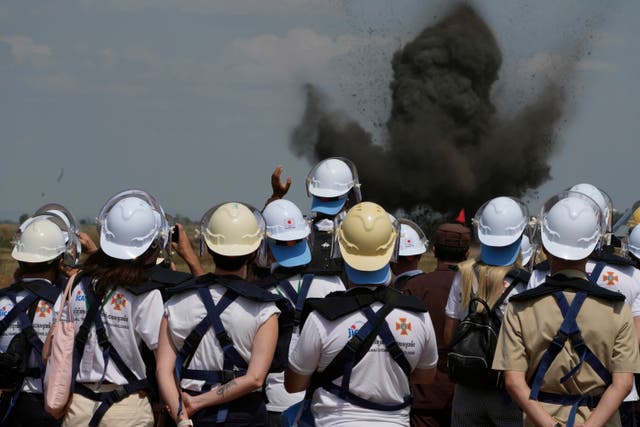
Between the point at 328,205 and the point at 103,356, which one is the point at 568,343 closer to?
the point at 103,356

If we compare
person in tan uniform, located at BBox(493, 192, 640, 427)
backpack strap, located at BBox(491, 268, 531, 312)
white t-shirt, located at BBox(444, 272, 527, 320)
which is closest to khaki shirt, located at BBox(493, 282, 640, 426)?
person in tan uniform, located at BBox(493, 192, 640, 427)

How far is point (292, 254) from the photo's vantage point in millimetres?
6785

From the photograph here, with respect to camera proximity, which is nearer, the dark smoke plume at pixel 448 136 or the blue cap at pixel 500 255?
the blue cap at pixel 500 255

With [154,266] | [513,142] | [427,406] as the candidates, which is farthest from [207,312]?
[513,142]

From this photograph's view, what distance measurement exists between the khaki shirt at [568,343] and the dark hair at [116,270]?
87.2 inches

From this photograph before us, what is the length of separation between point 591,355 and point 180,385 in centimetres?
229

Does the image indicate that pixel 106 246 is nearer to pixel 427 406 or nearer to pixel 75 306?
pixel 75 306

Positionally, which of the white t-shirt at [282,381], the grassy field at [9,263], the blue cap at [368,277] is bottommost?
the grassy field at [9,263]

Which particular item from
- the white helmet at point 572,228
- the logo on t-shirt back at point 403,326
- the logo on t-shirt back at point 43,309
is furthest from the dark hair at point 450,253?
the logo on t-shirt back at point 43,309

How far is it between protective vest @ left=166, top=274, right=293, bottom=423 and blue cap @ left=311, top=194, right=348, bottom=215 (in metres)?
3.76

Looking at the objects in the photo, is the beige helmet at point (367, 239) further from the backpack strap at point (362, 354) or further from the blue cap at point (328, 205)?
the blue cap at point (328, 205)

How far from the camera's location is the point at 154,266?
5.66 m

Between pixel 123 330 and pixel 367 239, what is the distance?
1578 mm

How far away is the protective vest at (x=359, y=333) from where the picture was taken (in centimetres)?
476
